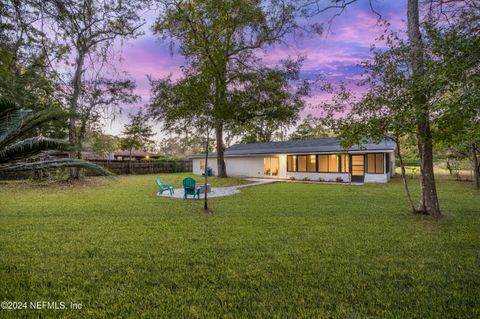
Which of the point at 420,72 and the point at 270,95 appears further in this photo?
the point at 270,95

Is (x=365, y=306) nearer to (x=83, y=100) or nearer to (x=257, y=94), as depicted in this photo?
(x=257, y=94)

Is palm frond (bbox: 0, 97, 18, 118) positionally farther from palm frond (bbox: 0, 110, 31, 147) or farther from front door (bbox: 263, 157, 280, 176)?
front door (bbox: 263, 157, 280, 176)

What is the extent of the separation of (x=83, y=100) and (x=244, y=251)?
14434 mm

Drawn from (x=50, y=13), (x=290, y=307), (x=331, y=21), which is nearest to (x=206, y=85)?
(x=331, y=21)

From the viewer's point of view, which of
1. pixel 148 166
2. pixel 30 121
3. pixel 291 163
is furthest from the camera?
pixel 148 166

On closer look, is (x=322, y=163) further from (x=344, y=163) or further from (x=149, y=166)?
(x=149, y=166)

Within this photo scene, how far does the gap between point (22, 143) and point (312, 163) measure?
735 inches

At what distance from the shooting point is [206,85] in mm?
12883

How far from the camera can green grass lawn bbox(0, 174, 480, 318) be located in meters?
2.71

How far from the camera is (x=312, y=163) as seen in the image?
64.5ft

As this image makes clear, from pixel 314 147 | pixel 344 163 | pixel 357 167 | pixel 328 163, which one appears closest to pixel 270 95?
pixel 314 147

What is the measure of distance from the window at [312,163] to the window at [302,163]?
27cm

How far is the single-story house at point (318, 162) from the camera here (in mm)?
17062

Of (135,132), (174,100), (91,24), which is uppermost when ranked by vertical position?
(174,100)
